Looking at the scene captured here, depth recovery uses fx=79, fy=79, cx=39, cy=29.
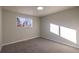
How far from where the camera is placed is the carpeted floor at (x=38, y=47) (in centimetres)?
210

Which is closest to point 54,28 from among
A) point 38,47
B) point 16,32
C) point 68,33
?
point 68,33

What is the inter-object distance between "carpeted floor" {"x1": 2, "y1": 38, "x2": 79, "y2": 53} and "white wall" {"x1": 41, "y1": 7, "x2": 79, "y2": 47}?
153mm

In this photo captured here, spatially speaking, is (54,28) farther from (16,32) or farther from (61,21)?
(16,32)

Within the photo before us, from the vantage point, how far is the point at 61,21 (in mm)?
2404

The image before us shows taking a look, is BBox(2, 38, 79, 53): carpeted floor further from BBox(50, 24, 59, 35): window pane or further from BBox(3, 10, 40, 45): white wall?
BBox(50, 24, 59, 35): window pane

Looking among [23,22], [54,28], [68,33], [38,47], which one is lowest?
[38,47]

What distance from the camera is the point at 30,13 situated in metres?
2.38

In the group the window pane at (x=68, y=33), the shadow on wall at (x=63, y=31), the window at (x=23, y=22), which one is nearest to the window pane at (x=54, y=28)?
the shadow on wall at (x=63, y=31)

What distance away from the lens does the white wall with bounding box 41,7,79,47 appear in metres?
A: 2.24

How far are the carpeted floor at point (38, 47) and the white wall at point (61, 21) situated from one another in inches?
6.0

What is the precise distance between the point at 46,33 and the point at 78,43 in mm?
1066

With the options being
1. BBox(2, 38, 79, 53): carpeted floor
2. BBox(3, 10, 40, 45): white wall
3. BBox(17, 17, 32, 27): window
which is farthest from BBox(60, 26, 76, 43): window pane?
BBox(17, 17, 32, 27): window

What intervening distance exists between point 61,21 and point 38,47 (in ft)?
3.44
